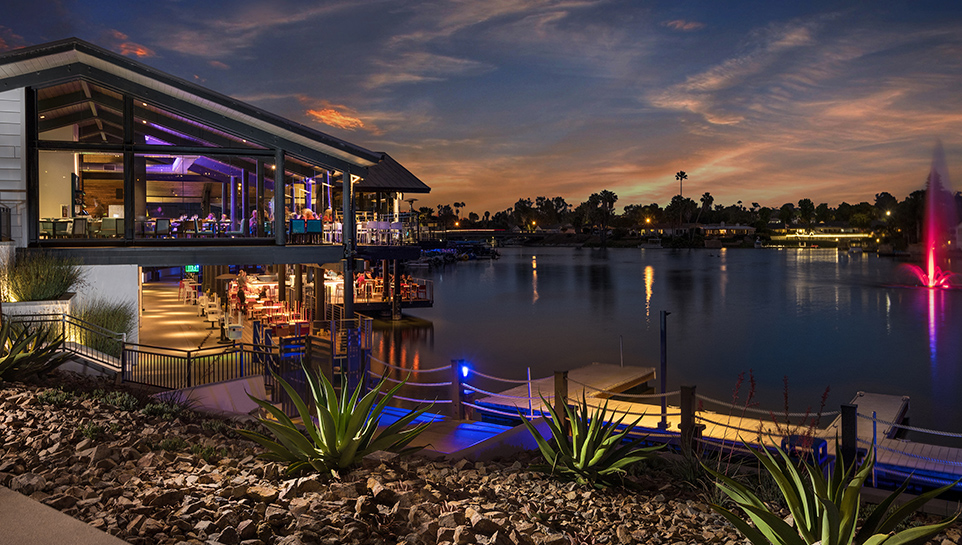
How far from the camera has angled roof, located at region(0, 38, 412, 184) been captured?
52.4ft

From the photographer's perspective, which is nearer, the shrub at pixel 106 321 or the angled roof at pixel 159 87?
the shrub at pixel 106 321

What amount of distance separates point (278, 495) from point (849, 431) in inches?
299

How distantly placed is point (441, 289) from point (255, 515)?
62.0 m

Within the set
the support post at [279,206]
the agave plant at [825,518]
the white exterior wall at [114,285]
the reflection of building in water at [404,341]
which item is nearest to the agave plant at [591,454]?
the agave plant at [825,518]

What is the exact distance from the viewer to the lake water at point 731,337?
25484 mm

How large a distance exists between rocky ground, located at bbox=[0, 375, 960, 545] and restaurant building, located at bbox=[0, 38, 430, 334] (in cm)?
1059

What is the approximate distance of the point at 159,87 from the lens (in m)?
17.3

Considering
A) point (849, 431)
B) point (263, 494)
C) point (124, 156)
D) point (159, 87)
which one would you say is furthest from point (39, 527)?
point (159, 87)

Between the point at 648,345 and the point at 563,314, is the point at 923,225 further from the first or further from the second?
the point at 648,345

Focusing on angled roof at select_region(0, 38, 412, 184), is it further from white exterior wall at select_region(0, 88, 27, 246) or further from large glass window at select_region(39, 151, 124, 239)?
large glass window at select_region(39, 151, 124, 239)

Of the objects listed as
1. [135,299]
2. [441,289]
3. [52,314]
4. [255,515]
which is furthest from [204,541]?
[441,289]

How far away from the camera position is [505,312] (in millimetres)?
47750

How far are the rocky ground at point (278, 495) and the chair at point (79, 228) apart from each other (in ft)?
36.3

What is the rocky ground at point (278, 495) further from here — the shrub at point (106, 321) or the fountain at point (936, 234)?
the fountain at point (936, 234)
